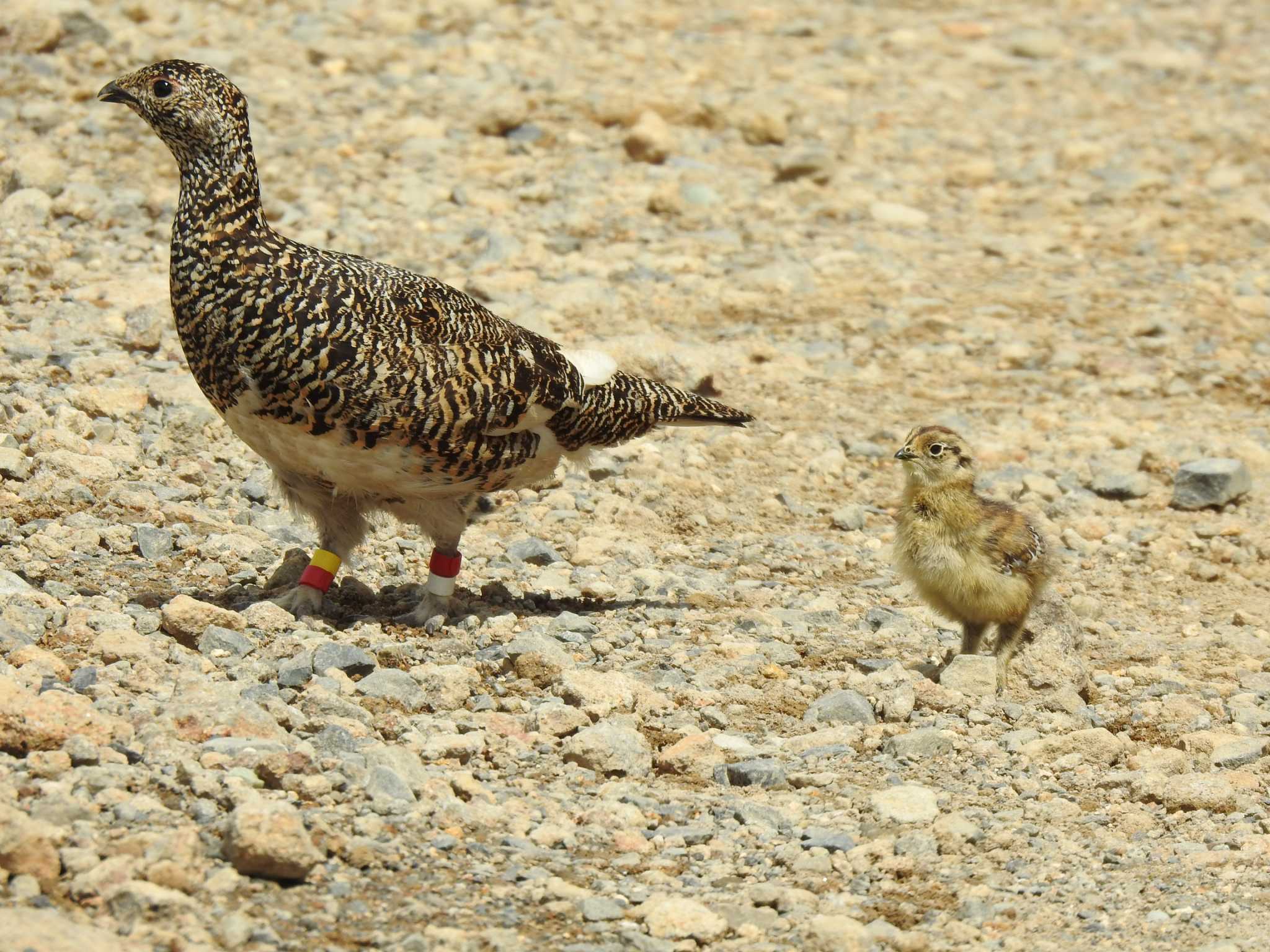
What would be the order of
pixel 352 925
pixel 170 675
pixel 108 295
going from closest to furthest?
1. pixel 352 925
2. pixel 170 675
3. pixel 108 295

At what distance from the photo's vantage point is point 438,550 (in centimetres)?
706

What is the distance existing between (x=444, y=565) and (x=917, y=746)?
2.11 meters

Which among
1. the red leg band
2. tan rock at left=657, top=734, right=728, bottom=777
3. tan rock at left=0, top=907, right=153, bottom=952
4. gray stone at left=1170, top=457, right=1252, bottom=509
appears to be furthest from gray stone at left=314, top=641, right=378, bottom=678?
gray stone at left=1170, top=457, right=1252, bottom=509

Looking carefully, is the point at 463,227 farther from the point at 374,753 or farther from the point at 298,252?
the point at 374,753

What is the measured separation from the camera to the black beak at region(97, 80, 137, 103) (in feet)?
22.2

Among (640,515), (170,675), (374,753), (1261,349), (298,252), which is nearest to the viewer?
(374,753)

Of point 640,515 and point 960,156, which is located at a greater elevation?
point 960,156

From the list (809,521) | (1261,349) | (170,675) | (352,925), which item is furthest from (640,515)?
(1261,349)

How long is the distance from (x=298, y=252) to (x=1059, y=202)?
8.05 metres

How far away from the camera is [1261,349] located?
10984mm

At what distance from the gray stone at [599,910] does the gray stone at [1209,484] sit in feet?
17.2

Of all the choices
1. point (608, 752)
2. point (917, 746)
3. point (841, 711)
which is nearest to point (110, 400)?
point (608, 752)

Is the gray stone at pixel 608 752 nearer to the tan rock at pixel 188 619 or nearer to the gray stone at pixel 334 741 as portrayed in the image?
the gray stone at pixel 334 741

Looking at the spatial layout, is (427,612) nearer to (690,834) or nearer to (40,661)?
(40,661)
